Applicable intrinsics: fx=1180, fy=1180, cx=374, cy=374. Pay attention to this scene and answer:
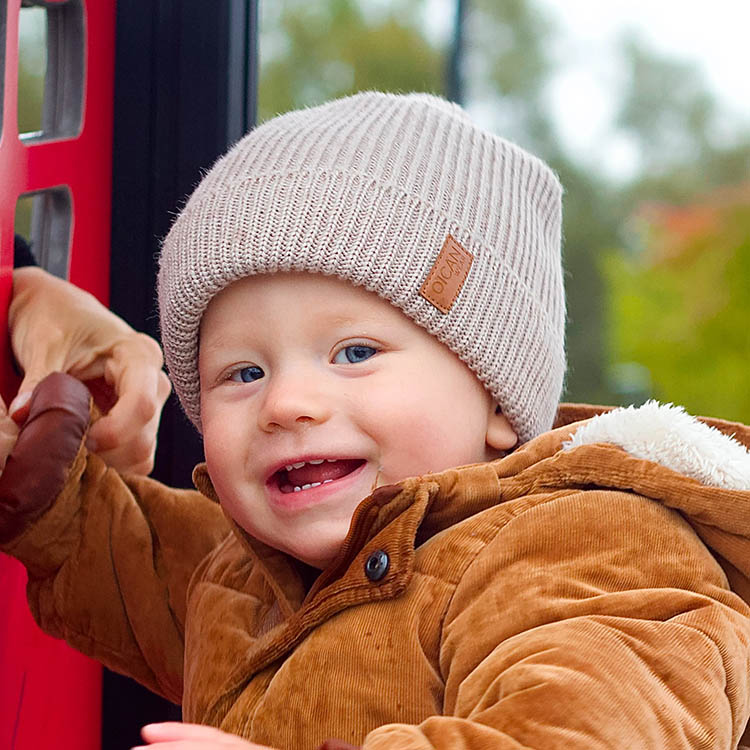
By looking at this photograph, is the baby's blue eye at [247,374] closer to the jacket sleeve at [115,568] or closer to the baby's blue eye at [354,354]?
the baby's blue eye at [354,354]

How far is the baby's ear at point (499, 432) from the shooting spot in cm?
116

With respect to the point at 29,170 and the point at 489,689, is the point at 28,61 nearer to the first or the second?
the point at 29,170

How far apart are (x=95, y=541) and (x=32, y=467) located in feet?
0.45

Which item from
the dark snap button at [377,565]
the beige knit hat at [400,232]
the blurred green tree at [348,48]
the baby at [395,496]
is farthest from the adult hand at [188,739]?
the blurred green tree at [348,48]

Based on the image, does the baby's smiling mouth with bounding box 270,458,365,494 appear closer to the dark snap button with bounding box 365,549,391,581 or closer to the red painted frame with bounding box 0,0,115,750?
the dark snap button with bounding box 365,549,391,581

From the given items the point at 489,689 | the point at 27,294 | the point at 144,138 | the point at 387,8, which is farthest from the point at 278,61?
the point at 489,689

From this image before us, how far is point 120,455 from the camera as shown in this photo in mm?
1399

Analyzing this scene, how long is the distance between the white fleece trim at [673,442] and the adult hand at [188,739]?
1.26 feet

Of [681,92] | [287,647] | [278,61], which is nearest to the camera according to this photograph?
[287,647]

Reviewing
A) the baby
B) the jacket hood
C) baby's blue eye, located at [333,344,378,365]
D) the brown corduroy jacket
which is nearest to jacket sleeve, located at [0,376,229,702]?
the baby

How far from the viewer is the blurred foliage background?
11.2ft

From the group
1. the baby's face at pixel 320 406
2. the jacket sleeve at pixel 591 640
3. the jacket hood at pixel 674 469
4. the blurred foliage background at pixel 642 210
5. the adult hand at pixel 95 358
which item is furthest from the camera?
the blurred foliage background at pixel 642 210

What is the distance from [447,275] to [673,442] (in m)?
0.26

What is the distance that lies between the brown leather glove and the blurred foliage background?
2177 millimetres
